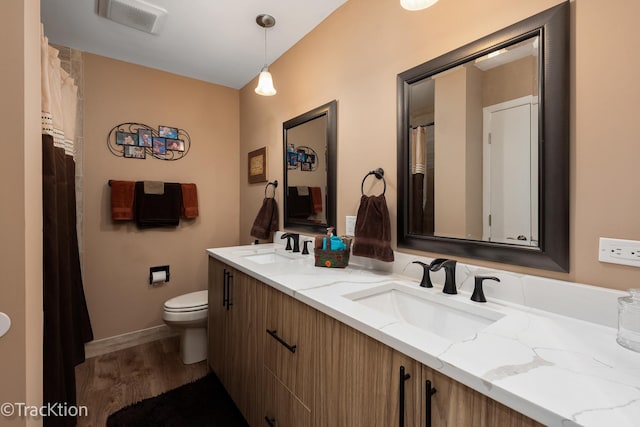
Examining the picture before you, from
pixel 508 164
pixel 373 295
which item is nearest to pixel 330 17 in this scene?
pixel 508 164

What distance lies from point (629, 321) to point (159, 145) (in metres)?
3.04

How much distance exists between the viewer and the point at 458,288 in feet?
3.80

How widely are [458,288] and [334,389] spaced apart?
62 centimetres

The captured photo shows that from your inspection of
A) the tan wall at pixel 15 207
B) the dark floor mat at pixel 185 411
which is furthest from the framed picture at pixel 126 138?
the dark floor mat at pixel 185 411

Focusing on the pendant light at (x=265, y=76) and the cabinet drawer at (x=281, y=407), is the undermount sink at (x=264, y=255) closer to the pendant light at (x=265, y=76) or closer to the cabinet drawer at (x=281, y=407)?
the cabinet drawer at (x=281, y=407)

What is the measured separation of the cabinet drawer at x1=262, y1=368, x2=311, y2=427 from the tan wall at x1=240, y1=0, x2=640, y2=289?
2.96ft

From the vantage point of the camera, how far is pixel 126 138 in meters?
2.44

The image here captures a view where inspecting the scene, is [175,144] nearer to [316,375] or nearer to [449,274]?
[316,375]

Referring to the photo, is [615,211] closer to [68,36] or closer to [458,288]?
[458,288]

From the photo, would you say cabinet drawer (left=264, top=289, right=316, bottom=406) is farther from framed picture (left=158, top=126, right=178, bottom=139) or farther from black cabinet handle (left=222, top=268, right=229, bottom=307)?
framed picture (left=158, top=126, right=178, bottom=139)

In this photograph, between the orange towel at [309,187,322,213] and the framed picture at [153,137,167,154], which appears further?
the framed picture at [153,137,167,154]

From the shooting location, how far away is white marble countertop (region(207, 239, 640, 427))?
1.66ft

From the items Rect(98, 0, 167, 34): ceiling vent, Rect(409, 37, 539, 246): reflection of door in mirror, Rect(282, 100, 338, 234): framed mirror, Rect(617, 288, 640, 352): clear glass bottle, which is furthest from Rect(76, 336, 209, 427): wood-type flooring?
Rect(98, 0, 167, 34): ceiling vent

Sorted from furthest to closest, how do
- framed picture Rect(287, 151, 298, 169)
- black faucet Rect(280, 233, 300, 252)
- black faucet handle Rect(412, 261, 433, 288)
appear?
framed picture Rect(287, 151, 298, 169)
black faucet Rect(280, 233, 300, 252)
black faucet handle Rect(412, 261, 433, 288)
